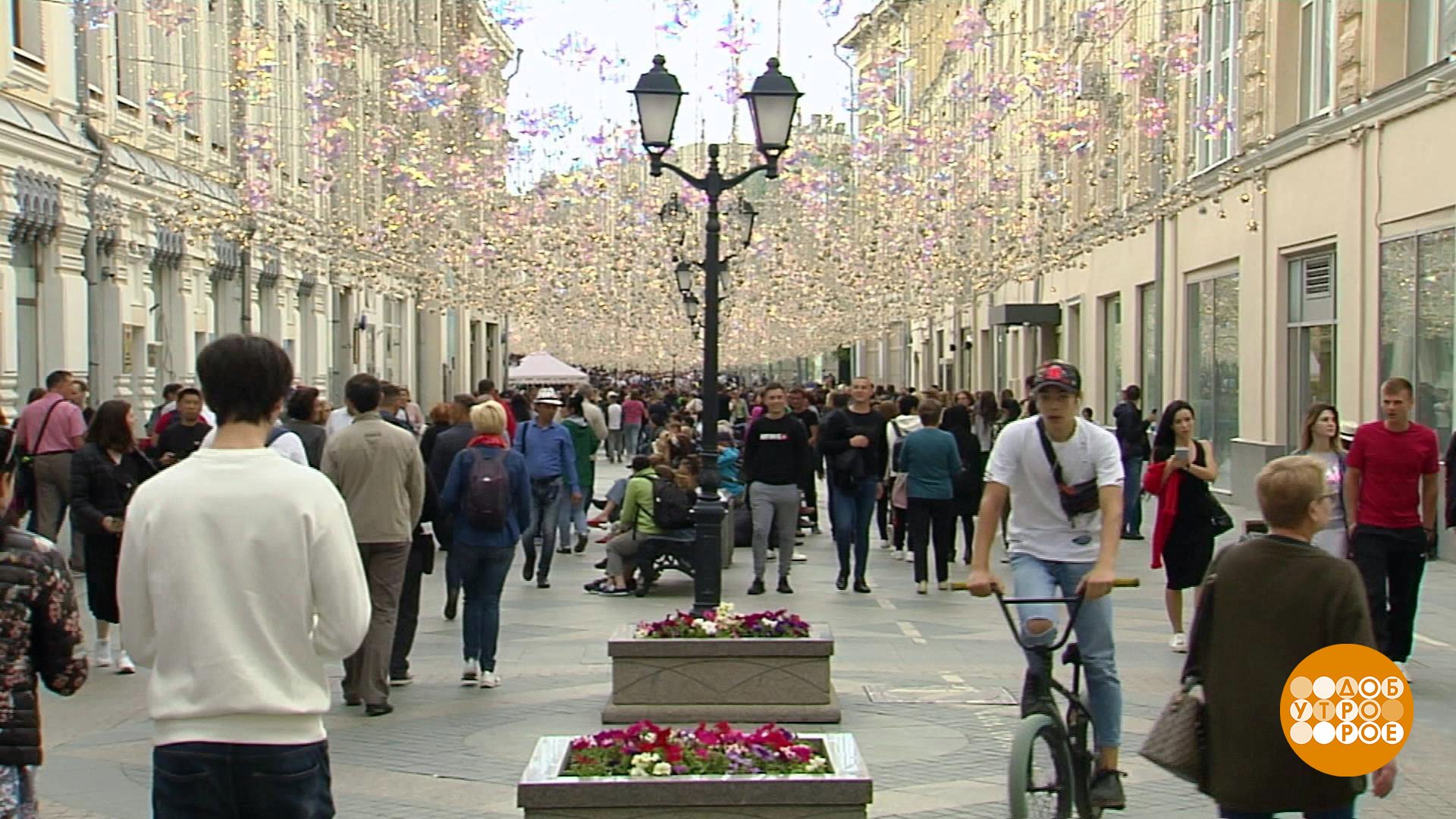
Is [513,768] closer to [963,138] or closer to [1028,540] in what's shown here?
[1028,540]

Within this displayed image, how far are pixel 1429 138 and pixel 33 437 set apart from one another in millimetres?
13682

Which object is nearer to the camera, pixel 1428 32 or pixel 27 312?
pixel 1428 32

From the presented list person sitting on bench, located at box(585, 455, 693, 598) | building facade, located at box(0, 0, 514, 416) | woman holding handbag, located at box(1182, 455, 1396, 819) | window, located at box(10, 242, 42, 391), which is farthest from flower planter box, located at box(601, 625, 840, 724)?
window, located at box(10, 242, 42, 391)

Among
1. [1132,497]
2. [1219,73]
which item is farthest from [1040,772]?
[1219,73]

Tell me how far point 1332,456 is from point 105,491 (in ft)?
23.6

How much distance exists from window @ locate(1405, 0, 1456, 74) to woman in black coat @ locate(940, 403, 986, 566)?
6.13 meters

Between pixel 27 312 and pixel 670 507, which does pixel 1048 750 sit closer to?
pixel 670 507

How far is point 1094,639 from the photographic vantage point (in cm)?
717

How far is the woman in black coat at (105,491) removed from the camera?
10914mm

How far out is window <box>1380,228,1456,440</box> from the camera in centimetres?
1872

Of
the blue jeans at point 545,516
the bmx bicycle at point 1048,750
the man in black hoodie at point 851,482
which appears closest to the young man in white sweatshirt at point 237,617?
the bmx bicycle at point 1048,750

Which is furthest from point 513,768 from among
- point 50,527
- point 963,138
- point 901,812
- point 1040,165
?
point 1040,165

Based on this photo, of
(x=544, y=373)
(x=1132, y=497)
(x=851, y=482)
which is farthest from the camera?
(x=544, y=373)

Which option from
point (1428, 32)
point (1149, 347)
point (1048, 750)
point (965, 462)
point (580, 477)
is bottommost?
point (580, 477)
